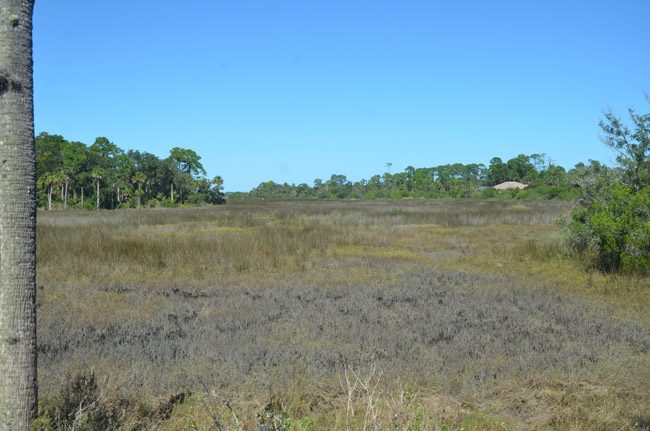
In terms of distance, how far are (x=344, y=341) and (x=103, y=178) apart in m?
68.3

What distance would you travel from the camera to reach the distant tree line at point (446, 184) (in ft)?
299

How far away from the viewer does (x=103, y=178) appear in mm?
67938

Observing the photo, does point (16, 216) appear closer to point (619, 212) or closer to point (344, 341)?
point (344, 341)

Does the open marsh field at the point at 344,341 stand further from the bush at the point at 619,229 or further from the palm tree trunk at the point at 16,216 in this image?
the palm tree trunk at the point at 16,216

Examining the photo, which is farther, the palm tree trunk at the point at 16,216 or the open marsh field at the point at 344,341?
the open marsh field at the point at 344,341

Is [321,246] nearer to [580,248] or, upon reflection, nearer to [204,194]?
[580,248]

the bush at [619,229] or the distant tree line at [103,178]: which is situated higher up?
the distant tree line at [103,178]

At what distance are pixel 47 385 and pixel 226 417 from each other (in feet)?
6.11

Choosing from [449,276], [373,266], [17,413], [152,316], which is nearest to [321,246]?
[373,266]

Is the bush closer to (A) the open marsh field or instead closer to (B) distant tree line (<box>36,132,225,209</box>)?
(A) the open marsh field

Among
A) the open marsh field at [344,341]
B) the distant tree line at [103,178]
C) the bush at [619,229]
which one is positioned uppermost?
the distant tree line at [103,178]

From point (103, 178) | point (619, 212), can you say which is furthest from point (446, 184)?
point (619, 212)

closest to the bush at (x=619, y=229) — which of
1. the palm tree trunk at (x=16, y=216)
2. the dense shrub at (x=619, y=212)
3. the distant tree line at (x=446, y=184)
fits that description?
the dense shrub at (x=619, y=212)

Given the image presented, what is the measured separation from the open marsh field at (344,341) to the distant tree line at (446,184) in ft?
196
